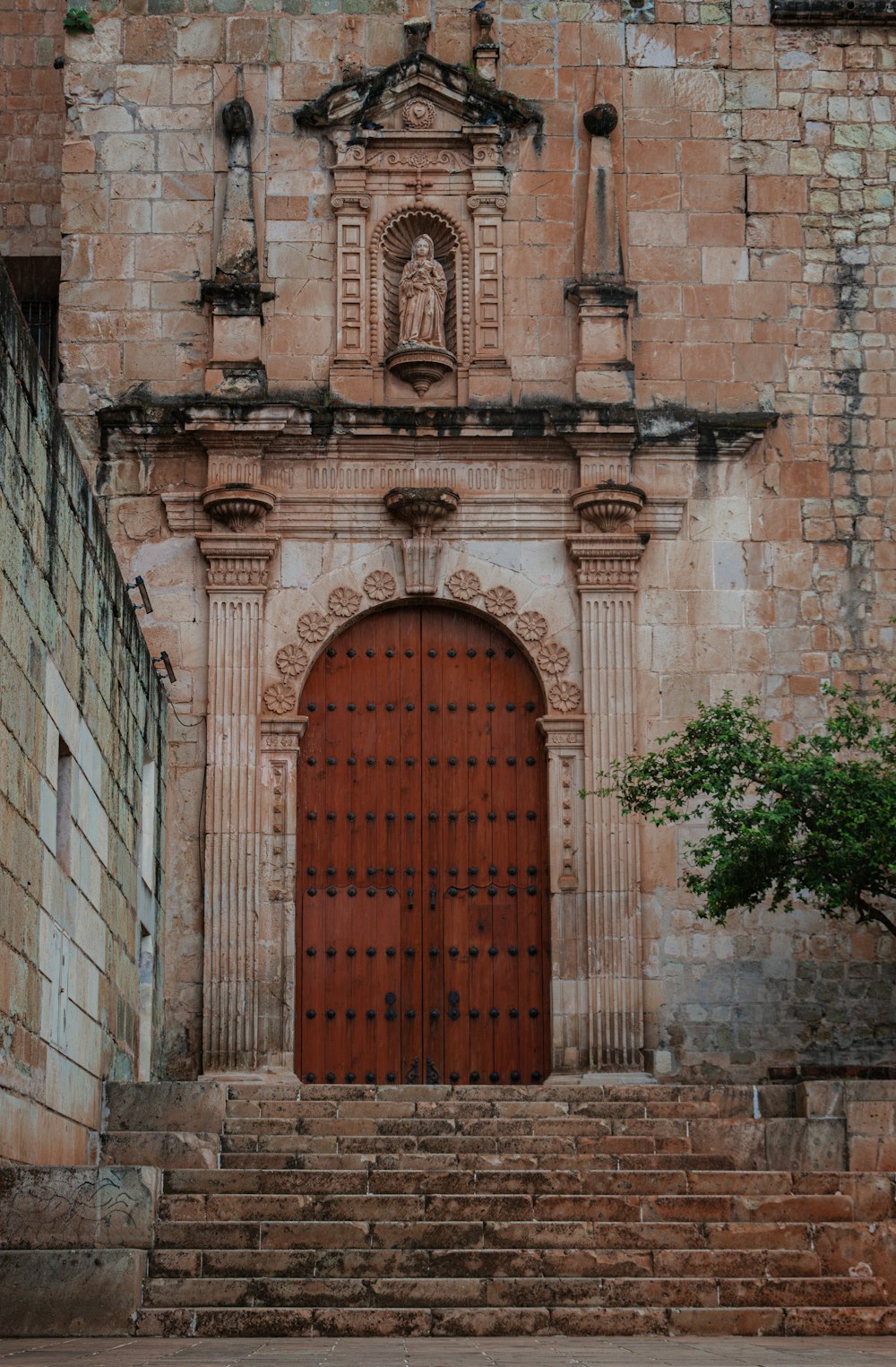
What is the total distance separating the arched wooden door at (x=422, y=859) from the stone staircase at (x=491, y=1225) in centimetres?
285

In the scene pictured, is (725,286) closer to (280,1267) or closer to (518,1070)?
(518,1070)

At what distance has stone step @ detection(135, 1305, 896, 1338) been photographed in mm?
8602

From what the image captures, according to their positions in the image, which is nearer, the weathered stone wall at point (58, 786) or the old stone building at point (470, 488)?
the weathered stone wall at point (58, 786)

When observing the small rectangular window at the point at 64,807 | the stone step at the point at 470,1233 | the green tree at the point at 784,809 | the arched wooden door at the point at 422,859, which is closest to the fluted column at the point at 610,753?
the arched wooden door at the point at 422,859

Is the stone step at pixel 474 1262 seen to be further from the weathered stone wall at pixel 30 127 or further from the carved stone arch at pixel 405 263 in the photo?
the weathered stone wall at pixel 30 127

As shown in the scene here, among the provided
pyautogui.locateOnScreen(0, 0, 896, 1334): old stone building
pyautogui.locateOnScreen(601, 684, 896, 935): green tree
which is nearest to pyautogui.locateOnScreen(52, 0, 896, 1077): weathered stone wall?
pyautogui.locateOnScreen(0, 0, 896, 1334): old stone building

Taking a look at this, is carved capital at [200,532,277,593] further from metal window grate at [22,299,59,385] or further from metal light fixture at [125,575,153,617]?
metal window grate at [22,299,59,385]

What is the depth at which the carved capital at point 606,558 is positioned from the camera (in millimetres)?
15148

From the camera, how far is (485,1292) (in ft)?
29.5

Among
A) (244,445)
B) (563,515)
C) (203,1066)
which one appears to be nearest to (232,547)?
(244,445)

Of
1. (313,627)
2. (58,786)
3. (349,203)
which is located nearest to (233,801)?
(313,627)

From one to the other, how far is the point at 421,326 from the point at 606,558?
2.12 meters

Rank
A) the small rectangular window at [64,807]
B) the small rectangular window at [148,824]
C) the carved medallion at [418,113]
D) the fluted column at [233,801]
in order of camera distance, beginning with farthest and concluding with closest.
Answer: the carved medallion at [418,113], the fluted column at [233,801], the small rectangular window at [148,824], the small rectangular window at [64,807]

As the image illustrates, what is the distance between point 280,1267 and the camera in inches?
359
